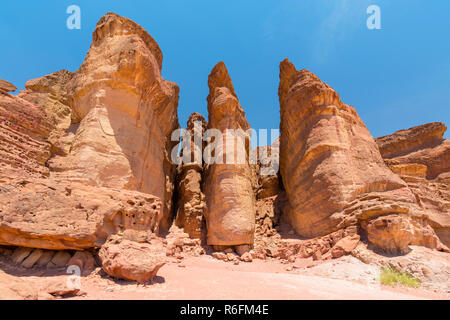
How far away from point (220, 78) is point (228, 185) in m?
7.91

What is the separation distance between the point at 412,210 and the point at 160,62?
12681 millimetres

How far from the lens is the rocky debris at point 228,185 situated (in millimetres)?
10758

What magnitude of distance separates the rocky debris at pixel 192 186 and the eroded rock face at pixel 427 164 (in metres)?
11.2

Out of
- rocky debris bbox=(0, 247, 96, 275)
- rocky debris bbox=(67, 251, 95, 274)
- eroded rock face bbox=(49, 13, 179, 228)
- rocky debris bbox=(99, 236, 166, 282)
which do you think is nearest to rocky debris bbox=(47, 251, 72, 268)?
rocky debris bbox=(0, 247, 96, 275)

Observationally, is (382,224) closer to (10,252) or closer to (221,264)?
(221,264)

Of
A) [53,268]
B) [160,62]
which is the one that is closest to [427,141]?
[160,62]

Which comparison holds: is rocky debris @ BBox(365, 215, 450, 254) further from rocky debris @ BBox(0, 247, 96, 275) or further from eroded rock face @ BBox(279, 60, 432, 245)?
rocky debris @ BBox(0, 247, 96, 275)

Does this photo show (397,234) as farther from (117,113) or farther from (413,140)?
(413,140)

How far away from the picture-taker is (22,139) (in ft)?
23.0

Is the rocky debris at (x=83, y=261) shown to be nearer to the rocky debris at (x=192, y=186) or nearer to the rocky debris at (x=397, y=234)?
the rocky debris at (x=192, y=186)

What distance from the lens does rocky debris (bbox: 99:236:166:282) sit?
13.1 ft

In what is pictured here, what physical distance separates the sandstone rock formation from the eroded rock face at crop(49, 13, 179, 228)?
22.1ft

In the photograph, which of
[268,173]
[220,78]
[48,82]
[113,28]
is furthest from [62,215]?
[220,78]

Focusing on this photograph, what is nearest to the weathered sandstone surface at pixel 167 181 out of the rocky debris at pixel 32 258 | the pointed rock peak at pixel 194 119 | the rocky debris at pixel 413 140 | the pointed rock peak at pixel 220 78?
the rocky debris at pixel 32 258
